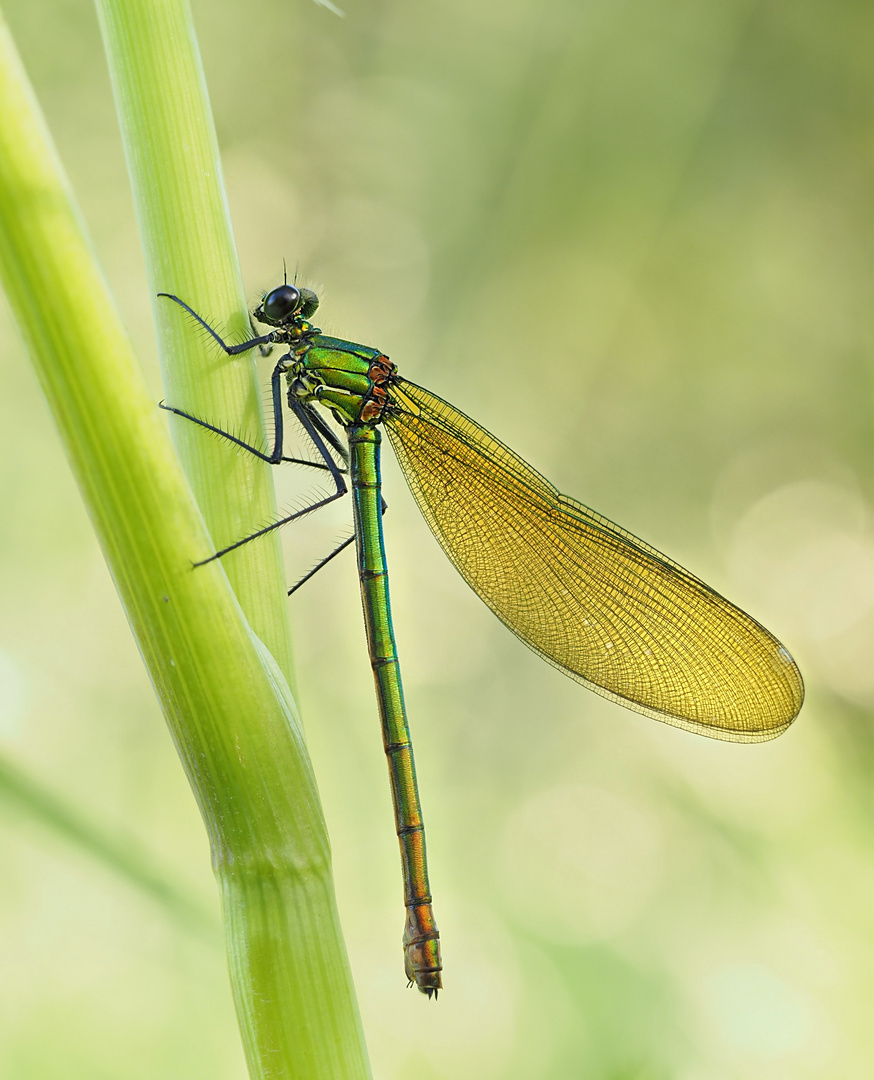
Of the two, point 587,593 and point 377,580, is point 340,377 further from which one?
point 587,593

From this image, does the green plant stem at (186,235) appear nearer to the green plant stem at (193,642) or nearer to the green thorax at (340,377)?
the green plant stem at (193,642)

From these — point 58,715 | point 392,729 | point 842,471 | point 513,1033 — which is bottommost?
point 513,1033

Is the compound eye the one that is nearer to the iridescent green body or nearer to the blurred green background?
the iridescent green body

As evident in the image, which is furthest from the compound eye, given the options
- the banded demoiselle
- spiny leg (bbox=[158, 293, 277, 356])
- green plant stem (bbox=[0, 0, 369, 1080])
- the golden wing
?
green plant stem (bbox=[0, 0, 369, 1080])

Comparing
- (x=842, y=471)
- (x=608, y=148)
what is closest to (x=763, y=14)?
(x=608, y=148)

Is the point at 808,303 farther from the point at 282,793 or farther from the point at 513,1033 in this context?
the point at 282,793
